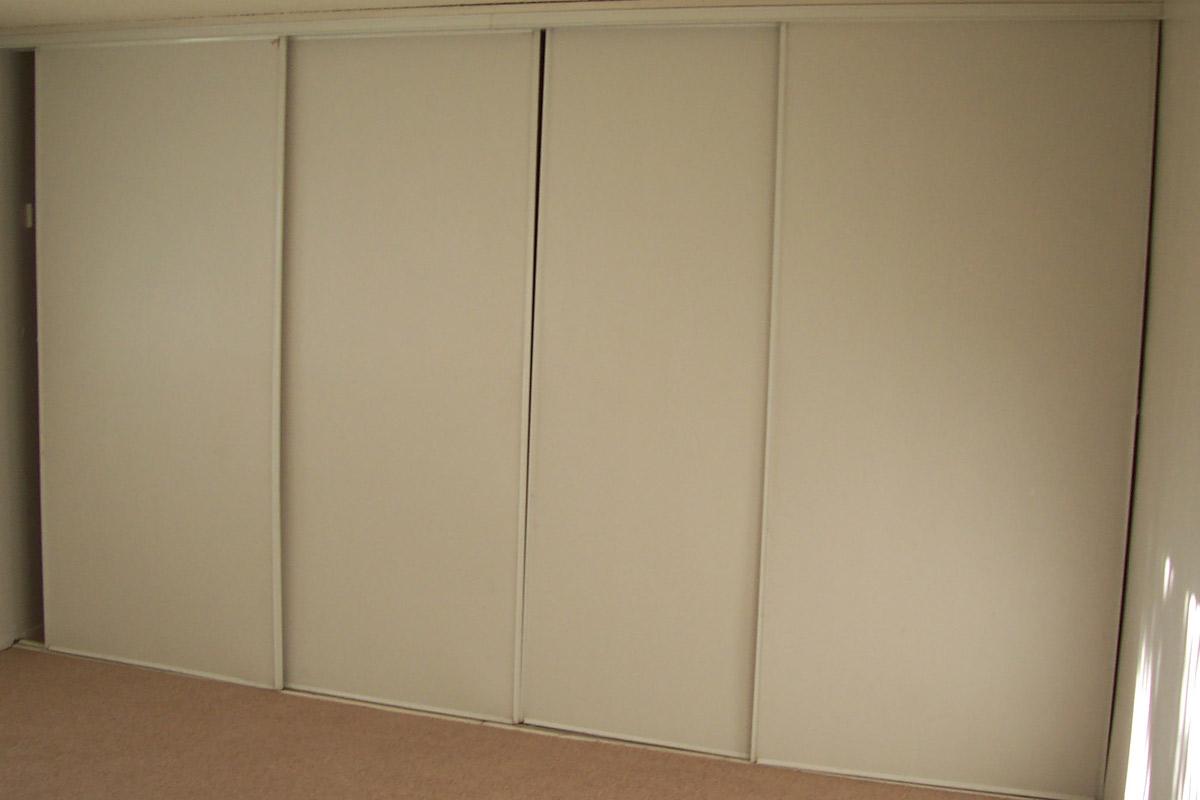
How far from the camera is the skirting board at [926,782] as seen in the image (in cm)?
271

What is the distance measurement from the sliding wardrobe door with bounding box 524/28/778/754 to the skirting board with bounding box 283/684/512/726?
1.11 feet

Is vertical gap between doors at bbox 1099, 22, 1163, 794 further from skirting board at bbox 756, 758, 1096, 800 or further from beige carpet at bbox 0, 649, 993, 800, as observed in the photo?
beige carpet at bbox 0, 649, 993, 800

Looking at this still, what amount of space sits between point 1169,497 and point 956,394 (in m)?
0.62

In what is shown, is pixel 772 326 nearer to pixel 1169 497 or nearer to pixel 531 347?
pixel 531 347

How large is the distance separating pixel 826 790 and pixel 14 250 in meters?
3.53

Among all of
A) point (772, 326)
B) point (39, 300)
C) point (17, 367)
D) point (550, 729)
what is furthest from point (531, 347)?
point (17, 367)

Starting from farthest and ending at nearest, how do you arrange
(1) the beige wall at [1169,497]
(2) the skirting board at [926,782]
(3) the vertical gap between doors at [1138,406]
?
(2) the skirting board at [926,782]
(3) the vertical gap between doors at [1138,406]
(1) the beige wall at [1169,497]

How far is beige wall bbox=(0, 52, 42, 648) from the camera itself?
3.37 m

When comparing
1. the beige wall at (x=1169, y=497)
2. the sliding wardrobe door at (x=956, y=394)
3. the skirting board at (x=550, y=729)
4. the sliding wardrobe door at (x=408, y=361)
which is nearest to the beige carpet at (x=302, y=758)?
the skirting board at (x=550, y=729)

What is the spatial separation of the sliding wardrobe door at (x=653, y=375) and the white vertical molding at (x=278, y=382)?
94 cm

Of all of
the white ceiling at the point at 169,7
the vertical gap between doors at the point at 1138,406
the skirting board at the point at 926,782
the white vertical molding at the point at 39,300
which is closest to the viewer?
the vertical gap between doors at the point at 1138,406

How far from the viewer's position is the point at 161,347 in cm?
327

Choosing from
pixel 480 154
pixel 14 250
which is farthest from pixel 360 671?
pixel 14 250

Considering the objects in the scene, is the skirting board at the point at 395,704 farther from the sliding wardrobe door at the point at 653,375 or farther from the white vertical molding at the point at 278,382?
the sliding wardrobe door at the point at 653,375
